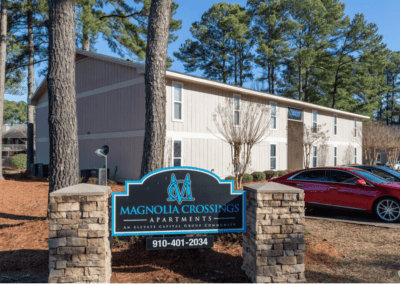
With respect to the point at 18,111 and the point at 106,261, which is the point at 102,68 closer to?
the point at 106,261

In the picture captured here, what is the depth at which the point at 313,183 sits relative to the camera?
8.52 meters

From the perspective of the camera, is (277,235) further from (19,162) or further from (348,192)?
(19,162)

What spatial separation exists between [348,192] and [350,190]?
74 mm

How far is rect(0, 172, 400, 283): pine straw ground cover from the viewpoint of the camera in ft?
14.4

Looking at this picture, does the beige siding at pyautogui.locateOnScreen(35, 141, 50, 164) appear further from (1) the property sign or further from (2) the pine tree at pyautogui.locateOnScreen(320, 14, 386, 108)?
(2) the pine tree at pyautogui.locateOnScreen(320, 14, 386, 108)

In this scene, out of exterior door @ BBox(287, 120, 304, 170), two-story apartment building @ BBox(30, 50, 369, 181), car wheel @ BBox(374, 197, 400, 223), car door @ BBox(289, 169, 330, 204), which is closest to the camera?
car wheel @ BBox(374, 197, 400, 223)

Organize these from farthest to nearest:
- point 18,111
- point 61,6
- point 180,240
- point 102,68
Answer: point 18,111 → point 102,68 → point 61,6 → point 180,240

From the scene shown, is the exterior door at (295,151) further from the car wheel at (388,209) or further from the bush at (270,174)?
the car wheel at (388,209)

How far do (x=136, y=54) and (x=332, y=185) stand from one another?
58.4 feet

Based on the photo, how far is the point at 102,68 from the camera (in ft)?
54.7

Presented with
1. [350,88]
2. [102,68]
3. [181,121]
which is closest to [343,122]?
[350,88]

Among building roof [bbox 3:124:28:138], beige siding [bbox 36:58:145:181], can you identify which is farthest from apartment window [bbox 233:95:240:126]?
building roof [bbox 3:124:28:138]

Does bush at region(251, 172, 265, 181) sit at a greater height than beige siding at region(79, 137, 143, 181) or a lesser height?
lesser

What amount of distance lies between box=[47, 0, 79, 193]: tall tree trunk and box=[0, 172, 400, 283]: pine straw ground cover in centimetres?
124
